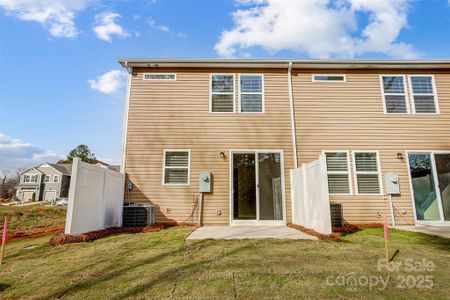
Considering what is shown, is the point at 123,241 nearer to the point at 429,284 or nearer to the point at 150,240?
the point at 150,240

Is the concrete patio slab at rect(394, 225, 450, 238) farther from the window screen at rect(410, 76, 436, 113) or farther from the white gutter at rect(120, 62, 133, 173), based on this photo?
the white gutter at rect(120, 62, 133, 173)

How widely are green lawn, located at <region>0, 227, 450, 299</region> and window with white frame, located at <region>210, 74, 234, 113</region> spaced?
15.8 ft

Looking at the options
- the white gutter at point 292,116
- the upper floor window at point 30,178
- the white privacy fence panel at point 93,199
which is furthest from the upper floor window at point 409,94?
the upper floor window at point 30,178

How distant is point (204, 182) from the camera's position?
24.6 ft

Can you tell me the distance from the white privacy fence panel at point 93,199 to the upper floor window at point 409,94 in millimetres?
9033

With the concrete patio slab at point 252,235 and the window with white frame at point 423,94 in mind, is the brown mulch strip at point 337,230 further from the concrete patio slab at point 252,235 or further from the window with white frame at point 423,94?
the window with white frame at point 423,94

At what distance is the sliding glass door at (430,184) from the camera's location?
7.49 metres

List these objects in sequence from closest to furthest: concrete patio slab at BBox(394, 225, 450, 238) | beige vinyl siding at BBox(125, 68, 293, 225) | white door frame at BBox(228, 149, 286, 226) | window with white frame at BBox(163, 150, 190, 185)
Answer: concrete patio slab at BBox(394, 225, 450, 238) → white door frame at BBox(228, 149, 286, 226) → beige vinyl siding at BBox(125, 68, 293, 225) → window with white frame at BBox(163, 150, 190, 185)

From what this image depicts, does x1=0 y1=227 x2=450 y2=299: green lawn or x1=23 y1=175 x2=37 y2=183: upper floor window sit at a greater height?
x1=23 y1=175 x2=37 y2=183: upper floor window

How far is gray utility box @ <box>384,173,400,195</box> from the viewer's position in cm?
744

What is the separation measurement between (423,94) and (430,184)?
3100 mm

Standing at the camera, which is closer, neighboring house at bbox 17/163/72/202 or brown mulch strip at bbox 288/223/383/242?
brown mulch strip at bbox 288/223/383/242

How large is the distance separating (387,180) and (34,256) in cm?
891

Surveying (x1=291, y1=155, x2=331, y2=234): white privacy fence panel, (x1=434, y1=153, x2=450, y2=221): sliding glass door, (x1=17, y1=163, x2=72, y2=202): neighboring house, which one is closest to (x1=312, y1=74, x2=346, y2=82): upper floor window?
(x1=291, y1=155, x2=331, y2=234): white privacy fence panel
